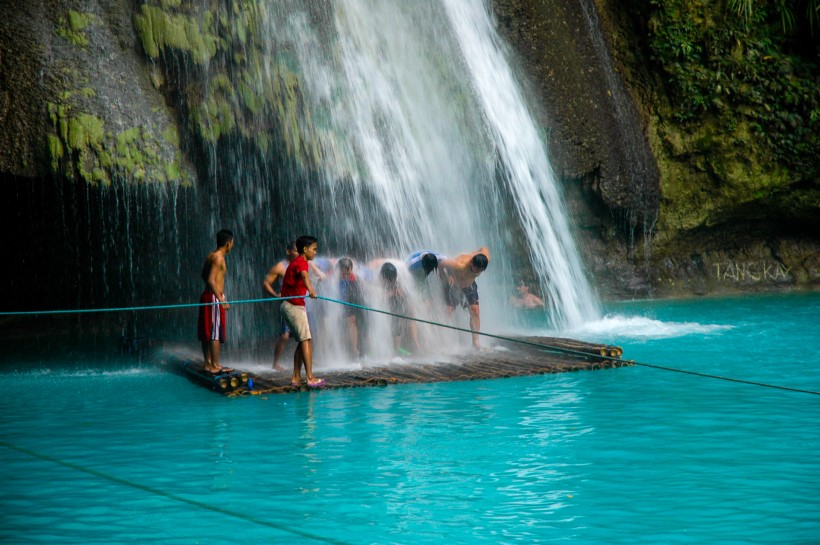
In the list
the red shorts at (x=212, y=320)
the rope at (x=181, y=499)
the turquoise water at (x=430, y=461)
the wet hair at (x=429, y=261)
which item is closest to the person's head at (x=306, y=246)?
the red shorts at (x=212, y=320)

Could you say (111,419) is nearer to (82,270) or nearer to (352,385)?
(352,385)

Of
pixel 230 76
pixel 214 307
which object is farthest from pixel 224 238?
pixel 230 76

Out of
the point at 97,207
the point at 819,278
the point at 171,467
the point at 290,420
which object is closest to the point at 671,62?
the point at 819,278

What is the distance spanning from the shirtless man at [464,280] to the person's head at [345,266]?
4.56 ft

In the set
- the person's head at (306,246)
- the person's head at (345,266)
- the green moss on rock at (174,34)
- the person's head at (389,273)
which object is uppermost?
the green moss on rock at (174,34)

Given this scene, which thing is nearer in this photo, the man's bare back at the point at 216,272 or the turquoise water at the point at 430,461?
the turquoise water at the point at 430,461

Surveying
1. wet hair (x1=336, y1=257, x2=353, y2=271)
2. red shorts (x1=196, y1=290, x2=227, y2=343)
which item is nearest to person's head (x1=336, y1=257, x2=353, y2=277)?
wet hair (x1=336, y1=257, x2=353, y2=271)

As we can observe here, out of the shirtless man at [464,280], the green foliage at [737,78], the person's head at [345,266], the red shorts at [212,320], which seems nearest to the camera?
the red shorts at [212,320]

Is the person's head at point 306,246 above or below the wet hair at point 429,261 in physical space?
above

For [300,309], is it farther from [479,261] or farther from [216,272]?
[479,261]

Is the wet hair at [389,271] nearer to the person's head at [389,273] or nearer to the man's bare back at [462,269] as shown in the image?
the person's head at [389,273]

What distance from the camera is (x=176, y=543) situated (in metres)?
4.46

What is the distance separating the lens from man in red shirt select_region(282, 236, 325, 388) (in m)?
8.72

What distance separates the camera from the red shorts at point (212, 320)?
30.2ft
